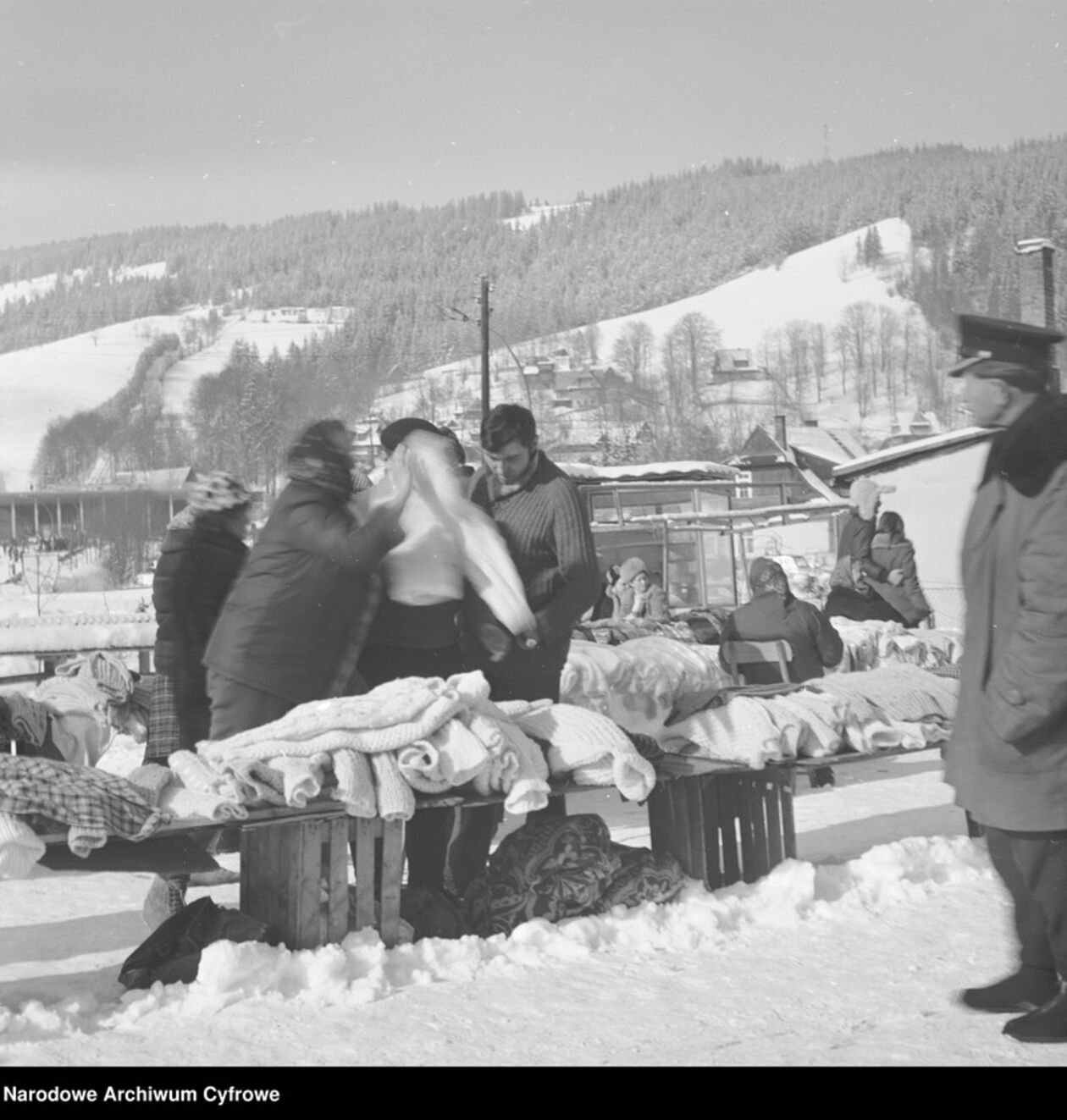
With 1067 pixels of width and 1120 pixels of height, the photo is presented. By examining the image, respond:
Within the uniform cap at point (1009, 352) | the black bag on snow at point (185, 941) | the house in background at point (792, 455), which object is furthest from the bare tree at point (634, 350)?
the uniform cap at point (1009, 352)

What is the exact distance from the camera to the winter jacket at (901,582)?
33.3ft

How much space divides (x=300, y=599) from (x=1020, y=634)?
7.38ft

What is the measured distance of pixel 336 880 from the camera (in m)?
4.41

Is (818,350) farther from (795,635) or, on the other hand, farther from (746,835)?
(746,835)

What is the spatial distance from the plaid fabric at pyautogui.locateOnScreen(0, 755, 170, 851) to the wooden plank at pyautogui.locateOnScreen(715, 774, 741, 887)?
2.15 m

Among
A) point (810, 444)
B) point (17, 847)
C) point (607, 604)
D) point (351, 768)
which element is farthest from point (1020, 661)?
point (810, 444)

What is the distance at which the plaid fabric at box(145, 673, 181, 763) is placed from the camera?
5.77 metres

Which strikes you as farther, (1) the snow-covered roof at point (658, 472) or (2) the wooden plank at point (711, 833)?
(1) the snow-covered roof at point (658, 472)

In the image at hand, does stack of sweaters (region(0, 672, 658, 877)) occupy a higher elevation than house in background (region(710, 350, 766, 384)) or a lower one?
lower

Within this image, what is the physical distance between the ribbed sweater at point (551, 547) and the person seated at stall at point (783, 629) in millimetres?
3543

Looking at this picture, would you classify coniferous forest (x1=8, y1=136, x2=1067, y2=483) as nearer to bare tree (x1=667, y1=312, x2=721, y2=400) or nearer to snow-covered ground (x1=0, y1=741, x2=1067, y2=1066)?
bare tree (x1=667, y1=312, x2=721, y2=400)

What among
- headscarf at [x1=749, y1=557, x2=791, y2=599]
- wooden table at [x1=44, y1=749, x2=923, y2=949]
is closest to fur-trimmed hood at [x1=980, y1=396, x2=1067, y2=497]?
wooden table at [x1=44, y1=749, x2=923, y2=949]

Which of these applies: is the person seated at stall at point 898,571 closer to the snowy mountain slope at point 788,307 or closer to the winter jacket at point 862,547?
the winter jacket at point 862,547

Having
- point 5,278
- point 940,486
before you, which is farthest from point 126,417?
point 940,486
